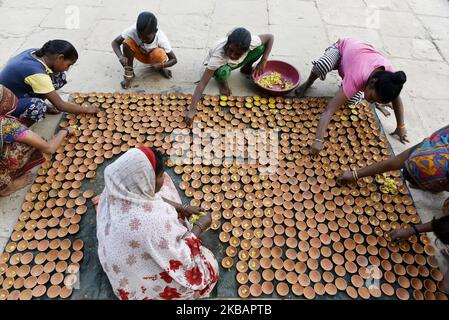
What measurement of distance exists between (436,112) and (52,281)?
3.77 meters

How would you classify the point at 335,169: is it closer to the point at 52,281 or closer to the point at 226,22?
the point at 52,281

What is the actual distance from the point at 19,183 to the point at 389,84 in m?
2.87

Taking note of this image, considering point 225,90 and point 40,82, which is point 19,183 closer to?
point 40,82

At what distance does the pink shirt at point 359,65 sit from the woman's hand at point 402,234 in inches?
44.0

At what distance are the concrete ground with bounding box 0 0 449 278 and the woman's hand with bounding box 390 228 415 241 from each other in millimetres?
997

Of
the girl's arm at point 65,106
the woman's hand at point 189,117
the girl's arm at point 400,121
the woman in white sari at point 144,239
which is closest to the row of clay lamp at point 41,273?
the woman in white sari at point 144,239

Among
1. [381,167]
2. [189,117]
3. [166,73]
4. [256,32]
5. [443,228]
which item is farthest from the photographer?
[256,32]

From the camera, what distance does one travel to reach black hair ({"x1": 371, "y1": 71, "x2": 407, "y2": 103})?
2287mm

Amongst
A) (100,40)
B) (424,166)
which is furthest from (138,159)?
(100,40)

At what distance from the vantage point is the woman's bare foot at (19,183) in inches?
95.8

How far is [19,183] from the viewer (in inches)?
98.0

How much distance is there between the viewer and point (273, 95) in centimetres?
325

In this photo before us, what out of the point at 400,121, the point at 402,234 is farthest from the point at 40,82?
the point at 400,121

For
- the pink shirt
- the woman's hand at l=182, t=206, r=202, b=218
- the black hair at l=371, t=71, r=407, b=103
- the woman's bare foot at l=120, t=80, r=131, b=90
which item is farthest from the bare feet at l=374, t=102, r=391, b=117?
the woman's bare foot at l=120, t=80, r=131, b=90
